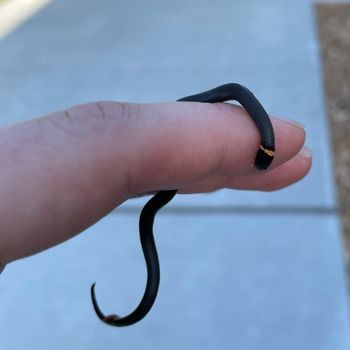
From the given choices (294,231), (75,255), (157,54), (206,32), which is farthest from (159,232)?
(206,32)

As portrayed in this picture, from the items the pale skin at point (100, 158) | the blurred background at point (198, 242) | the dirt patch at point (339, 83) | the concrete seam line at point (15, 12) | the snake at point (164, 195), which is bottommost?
the dirt patch at point (339, 83)

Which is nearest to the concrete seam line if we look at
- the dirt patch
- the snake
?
the dirt patch

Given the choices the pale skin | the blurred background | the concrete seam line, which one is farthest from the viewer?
the concrete seam line

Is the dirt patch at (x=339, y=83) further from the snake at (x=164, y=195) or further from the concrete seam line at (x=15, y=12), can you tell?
the concrete seam line at (x=15, y=12)

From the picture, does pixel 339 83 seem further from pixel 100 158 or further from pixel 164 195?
pixel 100 158

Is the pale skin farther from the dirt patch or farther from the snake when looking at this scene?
the dirt patch

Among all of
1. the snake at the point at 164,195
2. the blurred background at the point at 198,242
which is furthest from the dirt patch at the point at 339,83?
the snake at the point at 164,195
